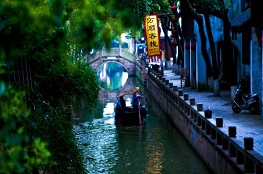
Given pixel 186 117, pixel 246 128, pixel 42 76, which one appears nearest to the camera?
pixel 42 76

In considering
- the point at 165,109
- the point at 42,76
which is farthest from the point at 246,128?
the point at 165,109

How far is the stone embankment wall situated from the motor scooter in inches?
58.8

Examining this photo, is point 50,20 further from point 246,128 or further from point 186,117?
point 186,117

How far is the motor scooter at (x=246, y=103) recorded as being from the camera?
69.9 feet

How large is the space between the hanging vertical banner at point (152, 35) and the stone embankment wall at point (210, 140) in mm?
2543

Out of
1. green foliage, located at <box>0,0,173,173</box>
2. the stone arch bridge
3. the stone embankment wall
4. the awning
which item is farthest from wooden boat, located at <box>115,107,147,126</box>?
the stone arch bridge

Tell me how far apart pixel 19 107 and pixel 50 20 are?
3.23 m

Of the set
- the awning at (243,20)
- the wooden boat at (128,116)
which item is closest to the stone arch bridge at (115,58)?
the wooden boat at (128,116)

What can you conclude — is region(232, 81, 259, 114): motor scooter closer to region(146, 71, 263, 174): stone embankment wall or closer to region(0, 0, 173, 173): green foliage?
region(146, 71, 263, 174): stone embankment wall

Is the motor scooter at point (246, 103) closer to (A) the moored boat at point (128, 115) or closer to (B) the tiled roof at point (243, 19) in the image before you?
(B) the tiled roof at point (243, 19)

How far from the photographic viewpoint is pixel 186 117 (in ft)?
77.2

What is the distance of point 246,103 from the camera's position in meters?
21.9

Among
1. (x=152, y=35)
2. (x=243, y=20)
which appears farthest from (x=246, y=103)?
(x=152, y=35)

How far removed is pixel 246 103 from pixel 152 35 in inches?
439
